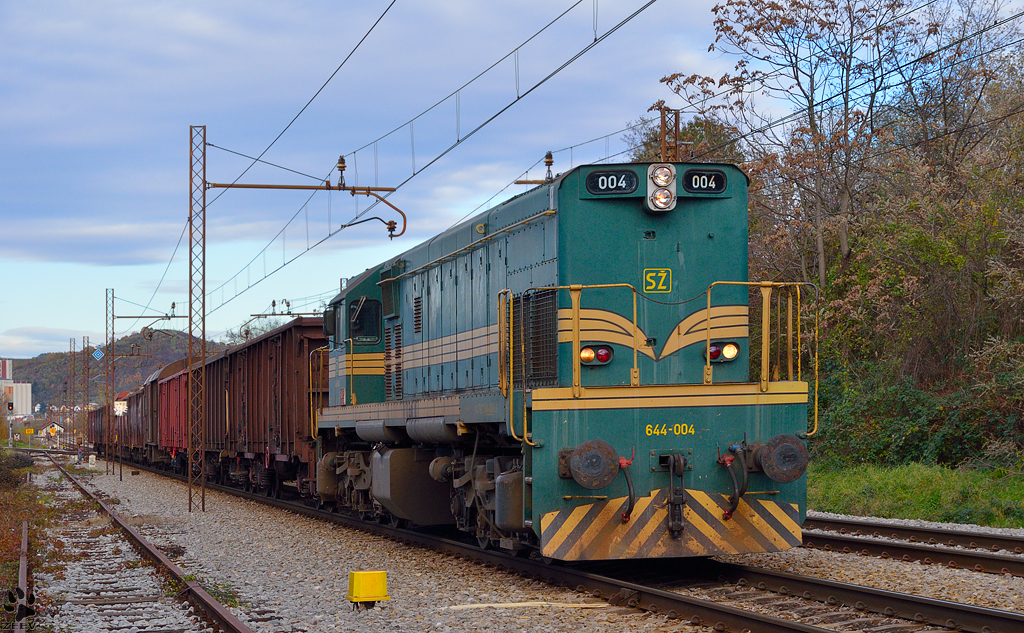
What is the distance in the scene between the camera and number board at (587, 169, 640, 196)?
26.8ft

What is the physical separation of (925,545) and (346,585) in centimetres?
577

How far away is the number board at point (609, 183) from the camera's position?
8.18 meters

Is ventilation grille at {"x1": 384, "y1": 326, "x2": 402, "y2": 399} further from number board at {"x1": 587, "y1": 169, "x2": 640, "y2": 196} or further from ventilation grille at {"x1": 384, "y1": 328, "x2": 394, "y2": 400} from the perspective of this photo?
number board at {"x1": 587, "y1": 169, "x2": 640, "y2": 196}

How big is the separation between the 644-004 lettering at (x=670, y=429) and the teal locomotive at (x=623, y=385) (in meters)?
0.01

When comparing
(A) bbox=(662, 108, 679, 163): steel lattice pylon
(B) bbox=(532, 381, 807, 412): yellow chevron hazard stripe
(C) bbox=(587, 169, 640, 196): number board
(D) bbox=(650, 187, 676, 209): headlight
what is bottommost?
(B) bbox=(532, 381, 807, 412): yellow chevron hazard stripe

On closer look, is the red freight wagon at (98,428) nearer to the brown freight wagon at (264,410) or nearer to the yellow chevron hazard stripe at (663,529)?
the brown freight wagon at (264,410)

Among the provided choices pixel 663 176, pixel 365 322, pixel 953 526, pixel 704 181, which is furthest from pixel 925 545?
pixel 365 322

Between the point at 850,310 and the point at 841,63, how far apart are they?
16.7 feet

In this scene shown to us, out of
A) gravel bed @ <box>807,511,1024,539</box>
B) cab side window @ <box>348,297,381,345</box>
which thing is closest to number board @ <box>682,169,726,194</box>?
gravel bed @ <box>807,511,1024,539</box>

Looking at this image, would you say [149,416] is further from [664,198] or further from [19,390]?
[19,390]

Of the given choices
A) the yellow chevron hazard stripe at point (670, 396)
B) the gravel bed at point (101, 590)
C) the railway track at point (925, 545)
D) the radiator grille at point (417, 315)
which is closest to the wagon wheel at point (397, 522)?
the radiator grille at point (417, 315)

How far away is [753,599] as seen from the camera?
23.3ft

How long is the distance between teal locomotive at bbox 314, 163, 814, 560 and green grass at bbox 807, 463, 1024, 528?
570 centimetres

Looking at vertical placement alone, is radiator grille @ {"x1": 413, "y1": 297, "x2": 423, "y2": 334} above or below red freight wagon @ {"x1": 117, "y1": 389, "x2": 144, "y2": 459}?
above
